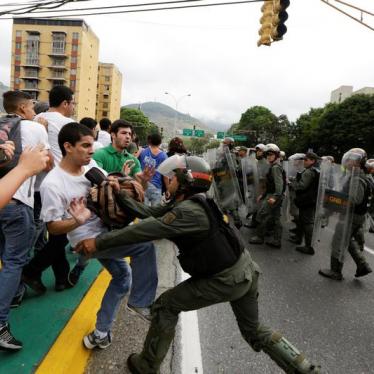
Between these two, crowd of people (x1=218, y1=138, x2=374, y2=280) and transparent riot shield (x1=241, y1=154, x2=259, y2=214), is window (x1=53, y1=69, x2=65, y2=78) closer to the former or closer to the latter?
crowd of people (x1=218, y1=138, x2=374, y2=280)

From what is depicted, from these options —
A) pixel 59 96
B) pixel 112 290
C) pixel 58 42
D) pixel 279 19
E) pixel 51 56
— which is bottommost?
pixel 112 290

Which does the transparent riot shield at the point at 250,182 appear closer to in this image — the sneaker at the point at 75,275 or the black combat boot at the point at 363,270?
the black combat boot at the point at 363,270

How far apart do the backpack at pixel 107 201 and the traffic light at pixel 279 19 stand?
8170mm

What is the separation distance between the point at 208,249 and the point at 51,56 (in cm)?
8047

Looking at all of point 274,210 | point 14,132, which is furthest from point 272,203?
point 14,132

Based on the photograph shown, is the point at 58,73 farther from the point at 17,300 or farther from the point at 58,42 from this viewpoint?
the point at 17,300

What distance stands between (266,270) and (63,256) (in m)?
3.03

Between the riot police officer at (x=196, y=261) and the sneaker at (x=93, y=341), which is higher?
the riot police officer at (x=196, y=261)

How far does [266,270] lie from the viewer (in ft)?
17.4

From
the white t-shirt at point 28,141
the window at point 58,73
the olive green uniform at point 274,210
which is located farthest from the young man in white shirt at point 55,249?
the window at point 58,73

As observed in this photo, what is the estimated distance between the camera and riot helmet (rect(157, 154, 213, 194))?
2.30 m

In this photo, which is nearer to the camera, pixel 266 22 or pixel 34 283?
pixel 34 283

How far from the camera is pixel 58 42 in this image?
7156cm

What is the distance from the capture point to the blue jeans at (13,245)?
8.19 ft
